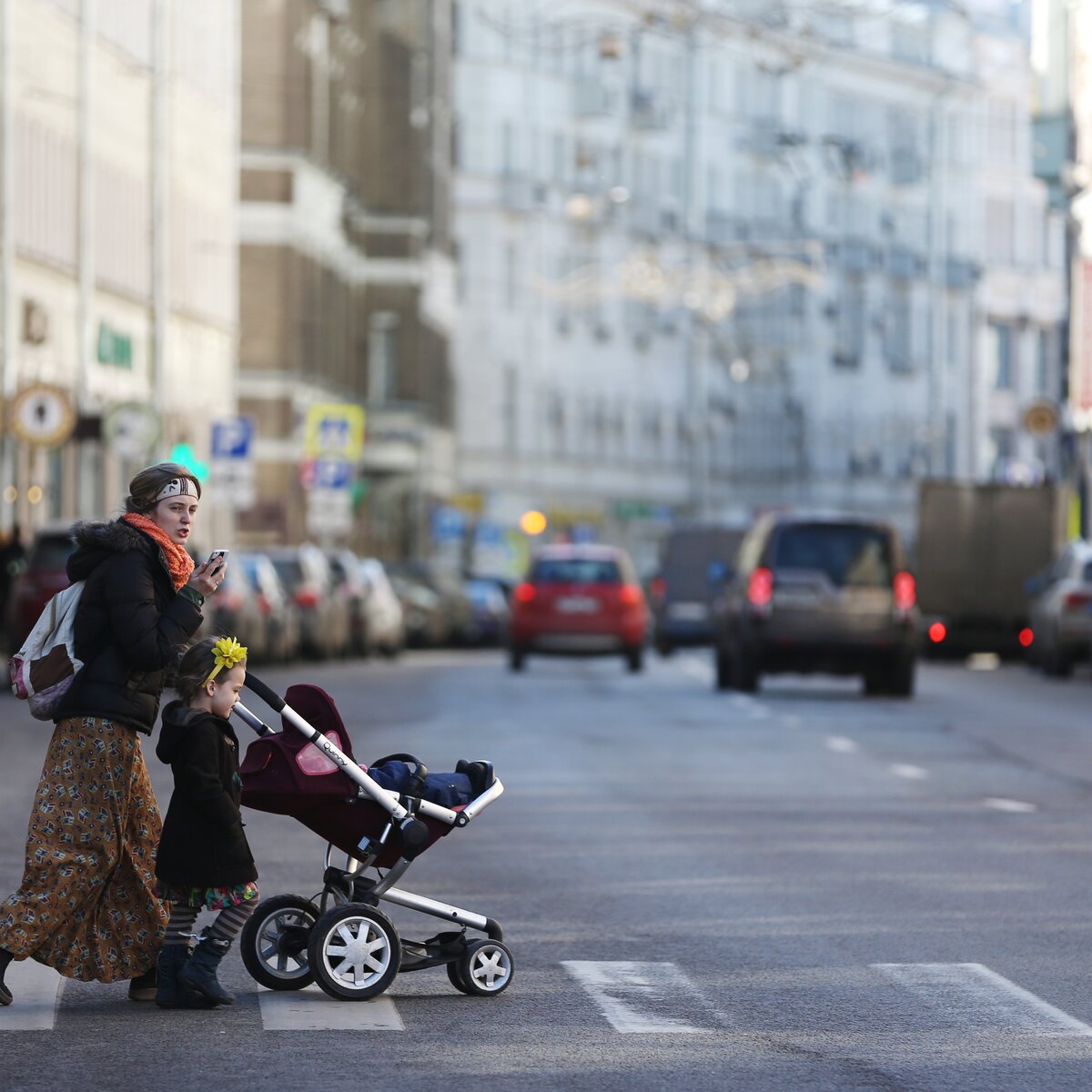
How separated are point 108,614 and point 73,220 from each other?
148 ft

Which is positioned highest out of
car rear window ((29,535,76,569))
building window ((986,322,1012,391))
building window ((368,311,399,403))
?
building window ((986,322,1012,391))

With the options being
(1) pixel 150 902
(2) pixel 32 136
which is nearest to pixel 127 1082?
(1) pixel 150 902

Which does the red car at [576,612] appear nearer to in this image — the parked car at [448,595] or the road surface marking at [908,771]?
the parked car at [448,595]

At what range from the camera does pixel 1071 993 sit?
10812 millimetres

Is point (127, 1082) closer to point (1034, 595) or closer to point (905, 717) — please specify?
point (905, 717)

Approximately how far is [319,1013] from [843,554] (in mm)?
24613

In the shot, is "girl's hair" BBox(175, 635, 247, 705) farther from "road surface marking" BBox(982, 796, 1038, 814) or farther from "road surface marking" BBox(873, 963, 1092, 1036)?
"road surface marking" BBox(982, 796, 1038, 814)

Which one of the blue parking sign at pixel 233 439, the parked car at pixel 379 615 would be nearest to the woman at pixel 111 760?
the blue parking sign at pixel 233 439

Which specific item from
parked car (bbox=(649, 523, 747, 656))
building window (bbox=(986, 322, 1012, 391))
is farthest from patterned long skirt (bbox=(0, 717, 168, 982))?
building window (bbox=(986, 322, 1012, 391))

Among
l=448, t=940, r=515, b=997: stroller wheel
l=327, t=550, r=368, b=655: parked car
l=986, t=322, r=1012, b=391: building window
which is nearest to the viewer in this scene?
l=448, t=940, r=515, b=997: stroller wheel

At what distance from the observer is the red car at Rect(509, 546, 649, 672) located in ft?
147

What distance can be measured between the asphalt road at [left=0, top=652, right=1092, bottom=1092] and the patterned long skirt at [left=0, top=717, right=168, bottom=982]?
209 mm

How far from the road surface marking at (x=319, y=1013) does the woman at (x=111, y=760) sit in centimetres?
42

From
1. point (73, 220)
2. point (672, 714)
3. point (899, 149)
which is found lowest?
point (672, 714)
